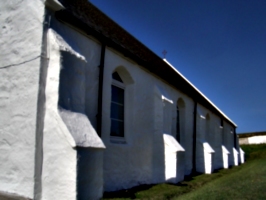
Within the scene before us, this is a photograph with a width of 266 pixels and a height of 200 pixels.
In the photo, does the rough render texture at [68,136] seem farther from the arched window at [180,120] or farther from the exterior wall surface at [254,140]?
the exterior wall surface at [254,140]

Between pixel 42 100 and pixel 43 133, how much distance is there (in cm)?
64

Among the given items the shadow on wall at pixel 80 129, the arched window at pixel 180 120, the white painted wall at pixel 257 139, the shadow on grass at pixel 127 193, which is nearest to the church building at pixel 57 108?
the shadow on wall at pixel 80 129

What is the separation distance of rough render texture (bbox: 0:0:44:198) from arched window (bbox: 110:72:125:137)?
307 cm

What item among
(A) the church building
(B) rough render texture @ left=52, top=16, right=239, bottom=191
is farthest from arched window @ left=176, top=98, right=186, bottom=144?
(A) the church building

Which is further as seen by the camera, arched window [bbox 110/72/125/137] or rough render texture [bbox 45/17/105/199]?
arched window [bbox 110/72/125/137]

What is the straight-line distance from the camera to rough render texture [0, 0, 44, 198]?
17.1ft

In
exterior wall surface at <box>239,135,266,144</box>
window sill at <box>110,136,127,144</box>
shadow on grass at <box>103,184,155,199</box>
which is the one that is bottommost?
shadow on grass at <box>103,184,155,199</box>

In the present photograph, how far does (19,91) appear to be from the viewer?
556cm

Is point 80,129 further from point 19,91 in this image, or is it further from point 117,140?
point 117,140

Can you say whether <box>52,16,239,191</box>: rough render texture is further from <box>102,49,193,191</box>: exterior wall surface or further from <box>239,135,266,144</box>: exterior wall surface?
<box>239,135,266,144</box>: exterior wall surface

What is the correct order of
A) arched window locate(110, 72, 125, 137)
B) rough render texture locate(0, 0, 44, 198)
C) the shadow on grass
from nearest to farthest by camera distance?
rough render texture locate(0, 0, 44, 198), the shadow on grass, arched window locate(110, 72, 125, 137)

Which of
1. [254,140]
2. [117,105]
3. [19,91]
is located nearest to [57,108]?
[19,91]

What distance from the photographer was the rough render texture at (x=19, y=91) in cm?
523

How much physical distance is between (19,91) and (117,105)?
11.3 feet
